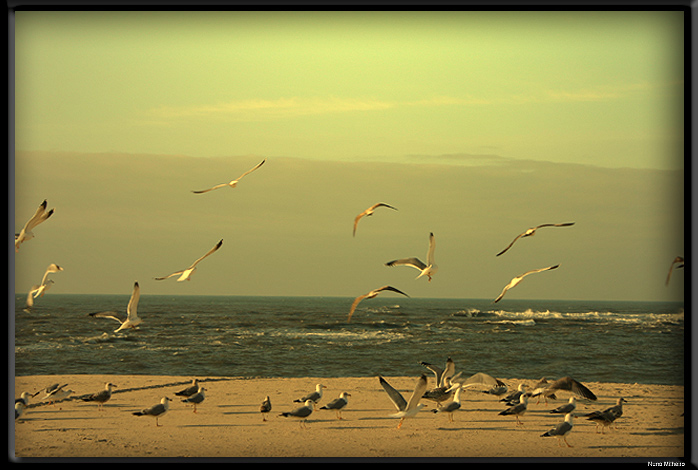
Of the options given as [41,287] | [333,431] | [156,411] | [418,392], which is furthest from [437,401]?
[41,287]

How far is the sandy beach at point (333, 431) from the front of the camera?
275 inches

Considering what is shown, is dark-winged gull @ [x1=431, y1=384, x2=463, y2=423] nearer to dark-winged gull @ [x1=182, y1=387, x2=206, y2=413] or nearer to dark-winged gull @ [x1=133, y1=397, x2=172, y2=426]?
dark-winged gull @ [x1=182, y1=387, x2=206, y2=413]

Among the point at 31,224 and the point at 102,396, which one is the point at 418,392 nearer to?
the point at 102,396

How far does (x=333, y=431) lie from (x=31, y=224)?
4260mm

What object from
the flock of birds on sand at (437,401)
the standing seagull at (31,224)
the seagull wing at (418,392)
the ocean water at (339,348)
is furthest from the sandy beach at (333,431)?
the ocean water at (339,348)

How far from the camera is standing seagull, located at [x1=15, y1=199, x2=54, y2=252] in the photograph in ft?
22.7

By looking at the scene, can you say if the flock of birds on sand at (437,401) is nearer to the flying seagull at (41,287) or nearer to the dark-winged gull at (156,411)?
the dark-winged gull at (156,411)

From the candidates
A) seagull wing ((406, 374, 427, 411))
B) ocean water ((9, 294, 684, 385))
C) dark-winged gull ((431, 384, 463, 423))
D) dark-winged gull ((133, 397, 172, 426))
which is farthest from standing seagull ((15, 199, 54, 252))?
dark-winged gull ((431, 384, 463, 423))

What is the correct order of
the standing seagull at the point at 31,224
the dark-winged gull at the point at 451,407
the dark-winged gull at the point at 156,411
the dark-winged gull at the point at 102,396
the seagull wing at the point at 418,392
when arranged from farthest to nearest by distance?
the dark-winged gull at the point at 102,396
the dark-winged gull at the point at 451,407
the dark-winged gull at the point at 156,411
the seagull wing at the point at 418,392
the standing seagull at the point at 31,224

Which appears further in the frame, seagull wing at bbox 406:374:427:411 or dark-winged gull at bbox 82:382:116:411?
dark-winged gull at bbox 82:382:116:411

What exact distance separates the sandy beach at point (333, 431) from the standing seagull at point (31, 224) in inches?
61.3

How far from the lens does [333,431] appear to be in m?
7.79

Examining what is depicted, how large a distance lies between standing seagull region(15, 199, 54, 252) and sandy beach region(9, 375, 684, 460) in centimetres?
156

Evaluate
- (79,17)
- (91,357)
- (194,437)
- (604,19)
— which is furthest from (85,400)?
(91,357)
